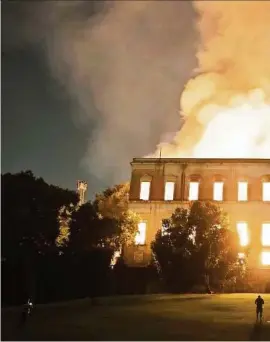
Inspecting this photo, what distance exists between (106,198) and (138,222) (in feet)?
11.3

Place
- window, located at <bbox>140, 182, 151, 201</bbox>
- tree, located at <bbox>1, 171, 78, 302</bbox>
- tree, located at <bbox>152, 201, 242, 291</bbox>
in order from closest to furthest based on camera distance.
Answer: tree, located at <bbox>1, 171, 78, 302</bbox> < tree, located at <bbox>152, 201, 242, 291</bbox> < window, located at <bbox>140, 182, 151, 201</bbox>

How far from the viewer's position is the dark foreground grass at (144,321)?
996 centimetres

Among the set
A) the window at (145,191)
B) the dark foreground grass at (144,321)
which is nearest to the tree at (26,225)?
the dark foreground grass at (144,321)

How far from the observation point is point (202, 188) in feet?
82.0

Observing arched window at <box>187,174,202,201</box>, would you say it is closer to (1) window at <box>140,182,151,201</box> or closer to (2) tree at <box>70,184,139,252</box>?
(1) window at <box>140,182,151,201</box>

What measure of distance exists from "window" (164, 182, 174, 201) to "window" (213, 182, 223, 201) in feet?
6.85

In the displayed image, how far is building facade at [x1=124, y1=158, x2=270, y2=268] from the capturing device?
79.4 feet

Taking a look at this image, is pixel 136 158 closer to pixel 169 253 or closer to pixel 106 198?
pixel 106 198

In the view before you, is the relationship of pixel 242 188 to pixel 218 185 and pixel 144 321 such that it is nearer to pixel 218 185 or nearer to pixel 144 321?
pixel 218 185

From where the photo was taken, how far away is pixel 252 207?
24.3m

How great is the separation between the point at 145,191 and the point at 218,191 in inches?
141

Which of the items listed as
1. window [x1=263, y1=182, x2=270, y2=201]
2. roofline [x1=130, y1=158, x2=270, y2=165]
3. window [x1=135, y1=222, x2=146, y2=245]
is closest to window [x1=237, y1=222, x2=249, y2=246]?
window [x1=263, y1=182, x2=270, y2=201]

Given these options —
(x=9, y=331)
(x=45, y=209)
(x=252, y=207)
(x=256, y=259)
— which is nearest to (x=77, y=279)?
(x=45, y=209)

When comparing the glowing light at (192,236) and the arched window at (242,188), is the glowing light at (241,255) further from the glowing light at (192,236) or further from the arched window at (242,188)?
the arched window at (242,188)
